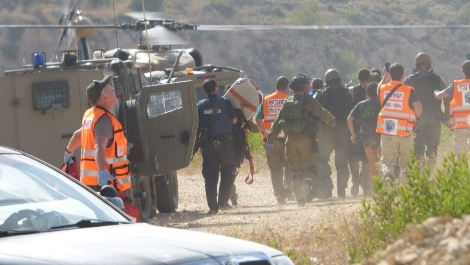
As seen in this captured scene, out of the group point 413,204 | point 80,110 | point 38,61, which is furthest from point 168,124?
point 413,204

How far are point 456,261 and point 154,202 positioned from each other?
9220 millimetres

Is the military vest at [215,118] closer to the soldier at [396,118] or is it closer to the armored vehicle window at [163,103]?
the armored vehicle window at [163,103]

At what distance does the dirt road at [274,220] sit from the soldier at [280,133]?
10.9 inches

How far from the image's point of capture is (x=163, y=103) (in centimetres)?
1544

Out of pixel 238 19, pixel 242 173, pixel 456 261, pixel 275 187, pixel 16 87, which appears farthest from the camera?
pixel 238 19

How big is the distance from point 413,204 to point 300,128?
22.3ft

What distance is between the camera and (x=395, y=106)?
15.4m

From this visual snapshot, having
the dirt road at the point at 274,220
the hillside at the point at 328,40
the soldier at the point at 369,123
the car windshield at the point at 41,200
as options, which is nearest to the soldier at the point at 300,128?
the dirt road at the point at 274,220

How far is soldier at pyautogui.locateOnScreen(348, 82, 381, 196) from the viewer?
54.1 feet

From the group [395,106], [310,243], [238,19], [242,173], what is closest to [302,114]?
[395,106]

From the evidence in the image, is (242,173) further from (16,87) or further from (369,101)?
(16,87)

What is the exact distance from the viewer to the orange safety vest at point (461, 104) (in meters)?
16.0

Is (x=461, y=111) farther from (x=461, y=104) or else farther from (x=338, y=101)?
(x=338, y=101)

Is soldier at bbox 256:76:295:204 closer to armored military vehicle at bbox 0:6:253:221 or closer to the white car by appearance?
armored military vehicle at bbox 0:6:253:221
